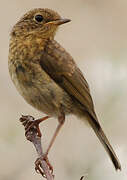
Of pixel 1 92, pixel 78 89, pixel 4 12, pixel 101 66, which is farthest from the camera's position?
pixel 4 12

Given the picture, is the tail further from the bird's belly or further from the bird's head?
the bird's head

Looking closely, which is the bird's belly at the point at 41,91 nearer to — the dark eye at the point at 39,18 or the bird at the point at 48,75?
the bird at the point at 48,75

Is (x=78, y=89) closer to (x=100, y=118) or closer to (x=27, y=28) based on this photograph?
(x=100, y=118)

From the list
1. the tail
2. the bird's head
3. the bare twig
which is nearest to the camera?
the bare twig

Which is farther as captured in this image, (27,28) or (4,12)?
(4,12)

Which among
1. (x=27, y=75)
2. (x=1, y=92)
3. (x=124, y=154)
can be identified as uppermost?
(x=27, y=75)

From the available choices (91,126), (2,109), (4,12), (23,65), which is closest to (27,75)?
(23,65)

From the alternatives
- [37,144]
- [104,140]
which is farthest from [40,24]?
[37,144]

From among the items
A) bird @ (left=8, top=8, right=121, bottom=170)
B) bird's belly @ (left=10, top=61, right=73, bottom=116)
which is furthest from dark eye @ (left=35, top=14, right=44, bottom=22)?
bird's belly @ (left=10, top=61, right=73, bottom=116)
